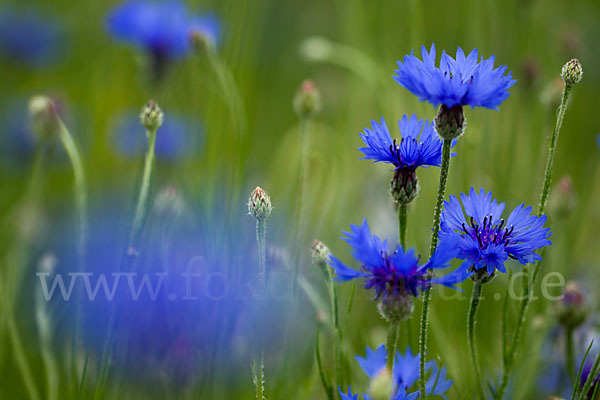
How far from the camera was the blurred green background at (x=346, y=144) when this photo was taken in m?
1.05

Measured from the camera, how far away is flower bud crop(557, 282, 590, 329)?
782 millimetres

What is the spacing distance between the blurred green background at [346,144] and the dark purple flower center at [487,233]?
28 cm

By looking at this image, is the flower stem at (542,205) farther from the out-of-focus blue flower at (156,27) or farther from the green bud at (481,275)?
the out-of-focus blue flower at (156,27)

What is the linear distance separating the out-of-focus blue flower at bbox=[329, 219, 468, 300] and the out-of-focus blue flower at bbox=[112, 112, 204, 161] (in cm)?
83

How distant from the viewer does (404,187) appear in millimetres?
610

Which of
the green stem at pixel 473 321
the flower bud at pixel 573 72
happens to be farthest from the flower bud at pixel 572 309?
the flower bud at pixel 573 72

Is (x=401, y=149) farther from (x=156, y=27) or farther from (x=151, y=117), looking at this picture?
(x=156, y=27)

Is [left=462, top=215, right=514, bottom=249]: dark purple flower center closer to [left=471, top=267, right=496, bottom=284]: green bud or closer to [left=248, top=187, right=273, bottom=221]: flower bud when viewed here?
[left=471, top=267, right=496, bottom=284]: green bud

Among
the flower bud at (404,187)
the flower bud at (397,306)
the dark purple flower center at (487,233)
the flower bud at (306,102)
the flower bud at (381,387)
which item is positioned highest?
the flower bud at (306,102)

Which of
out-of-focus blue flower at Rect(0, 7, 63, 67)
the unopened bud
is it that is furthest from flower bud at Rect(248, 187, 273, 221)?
out-of-focus blue flower at Rect(0, 7, 63, 67)

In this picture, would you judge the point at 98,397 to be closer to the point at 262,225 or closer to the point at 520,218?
the point at 262,225

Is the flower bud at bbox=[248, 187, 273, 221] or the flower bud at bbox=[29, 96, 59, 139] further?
the flower bud at bbox=[29, 96, 59, 139]

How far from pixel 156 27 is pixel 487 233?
2.73 ft

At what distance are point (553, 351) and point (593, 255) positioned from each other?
1.70ft
